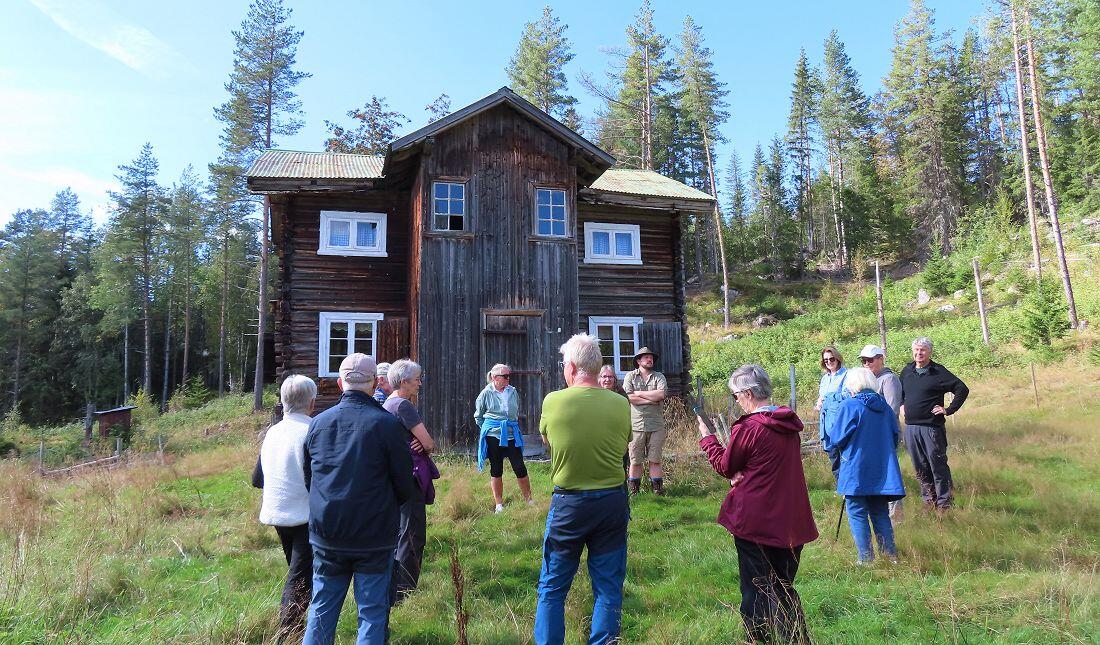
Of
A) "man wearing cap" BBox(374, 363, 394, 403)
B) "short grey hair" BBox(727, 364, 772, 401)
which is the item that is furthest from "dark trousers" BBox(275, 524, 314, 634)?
"short grey hair" BBox(727, 364, 772, 401)

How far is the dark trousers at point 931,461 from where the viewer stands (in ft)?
20.9

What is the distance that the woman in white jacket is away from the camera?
3773mm

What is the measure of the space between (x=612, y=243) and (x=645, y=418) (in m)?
8.47

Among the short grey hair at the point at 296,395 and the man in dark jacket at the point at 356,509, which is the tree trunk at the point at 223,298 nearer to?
the short grey hair at the point at 296,395

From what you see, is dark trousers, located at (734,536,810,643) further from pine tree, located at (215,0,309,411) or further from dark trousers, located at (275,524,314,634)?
pine tree, located at (215,0,309,411)

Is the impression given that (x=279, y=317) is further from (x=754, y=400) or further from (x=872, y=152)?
(x=872, y=152)

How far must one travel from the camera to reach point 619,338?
50.4 feet

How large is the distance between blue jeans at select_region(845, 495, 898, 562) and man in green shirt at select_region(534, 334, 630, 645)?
99.0 inches

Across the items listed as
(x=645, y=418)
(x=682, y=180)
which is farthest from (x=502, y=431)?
(x=682, y=180)

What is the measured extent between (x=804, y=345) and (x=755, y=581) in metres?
26.9

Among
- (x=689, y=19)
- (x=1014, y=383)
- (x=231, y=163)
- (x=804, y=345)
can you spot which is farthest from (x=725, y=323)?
(x=231, y=163)

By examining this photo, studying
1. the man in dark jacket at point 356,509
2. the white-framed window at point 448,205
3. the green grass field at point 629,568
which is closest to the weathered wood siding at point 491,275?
the white-framed window at point 448,205

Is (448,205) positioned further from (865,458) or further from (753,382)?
(753,382)

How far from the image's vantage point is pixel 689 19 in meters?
35.0
